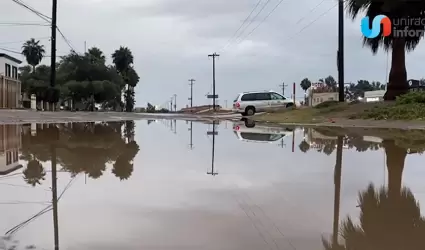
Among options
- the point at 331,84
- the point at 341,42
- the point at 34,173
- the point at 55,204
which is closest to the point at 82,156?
the point at 34,173

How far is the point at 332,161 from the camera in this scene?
9.55 metres

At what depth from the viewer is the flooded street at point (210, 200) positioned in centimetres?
439

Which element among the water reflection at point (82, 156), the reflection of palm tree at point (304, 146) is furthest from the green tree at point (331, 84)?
the water reflection at point (82, 156)

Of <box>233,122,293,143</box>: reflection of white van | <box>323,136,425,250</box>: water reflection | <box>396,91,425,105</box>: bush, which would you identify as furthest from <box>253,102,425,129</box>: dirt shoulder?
<box>323,136,425,250</box>: water reflection

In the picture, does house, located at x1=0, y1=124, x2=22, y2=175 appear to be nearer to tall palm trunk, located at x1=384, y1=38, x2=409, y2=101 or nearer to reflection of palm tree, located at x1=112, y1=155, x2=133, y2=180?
reflection of palm tree, located at x1=112, y1=155, x2=133, y2=180

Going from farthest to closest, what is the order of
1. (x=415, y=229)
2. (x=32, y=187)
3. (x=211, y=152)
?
(x=211, y=152) < (x=32, y=187) < (x=415, y=229)

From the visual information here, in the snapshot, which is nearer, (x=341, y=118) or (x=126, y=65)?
(x=341, y=118)

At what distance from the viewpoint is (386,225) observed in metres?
4.87

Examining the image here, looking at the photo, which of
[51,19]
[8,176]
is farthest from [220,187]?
[51,19]

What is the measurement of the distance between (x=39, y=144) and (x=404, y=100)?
17.9 metres

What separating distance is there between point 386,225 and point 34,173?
551 centimetres

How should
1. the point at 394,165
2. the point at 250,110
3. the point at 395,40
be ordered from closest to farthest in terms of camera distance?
1. the point at 394,165
2. the point at 395,40
3. the point at 250,110

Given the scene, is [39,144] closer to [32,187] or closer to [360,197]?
[32,187]

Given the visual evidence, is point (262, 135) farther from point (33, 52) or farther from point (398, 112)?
point (33, 52)
